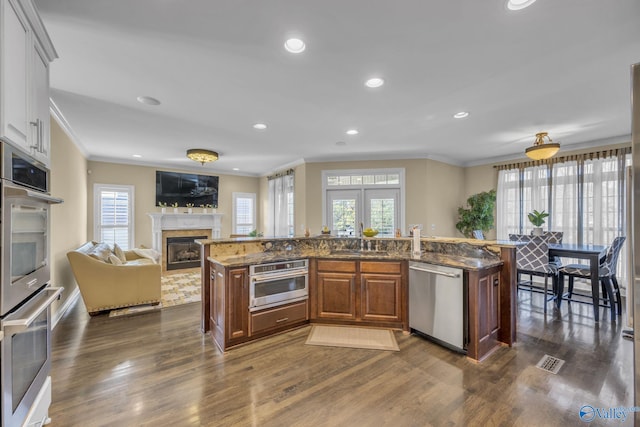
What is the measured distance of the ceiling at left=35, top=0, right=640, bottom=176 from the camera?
6.01 ft

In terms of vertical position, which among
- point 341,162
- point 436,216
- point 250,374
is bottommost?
point 250,374

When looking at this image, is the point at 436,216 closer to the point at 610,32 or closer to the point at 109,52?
the point at 610,32

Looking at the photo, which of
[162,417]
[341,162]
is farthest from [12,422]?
[341,162]

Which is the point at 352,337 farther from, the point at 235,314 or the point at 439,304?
the point at 235,314

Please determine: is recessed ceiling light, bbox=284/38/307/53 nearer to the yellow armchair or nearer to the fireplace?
the yellow armchair

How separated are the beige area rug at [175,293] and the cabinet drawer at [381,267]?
2984 mm

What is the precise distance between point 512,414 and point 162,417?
2456 millimetres

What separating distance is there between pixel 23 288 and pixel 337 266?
8.69ft

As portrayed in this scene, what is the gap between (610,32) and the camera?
202 cm

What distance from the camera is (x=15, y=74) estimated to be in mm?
1394

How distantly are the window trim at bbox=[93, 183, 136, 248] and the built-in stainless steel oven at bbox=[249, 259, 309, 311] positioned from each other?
210 inches

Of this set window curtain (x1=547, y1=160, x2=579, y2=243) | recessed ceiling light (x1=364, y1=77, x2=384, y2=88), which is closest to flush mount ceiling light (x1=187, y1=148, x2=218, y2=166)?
recessed ceiling light (x1=364, y1=77, x2=384, y2=88)

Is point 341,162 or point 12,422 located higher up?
point 341,162

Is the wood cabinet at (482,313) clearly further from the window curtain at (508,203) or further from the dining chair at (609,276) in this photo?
the window curtain at (508,203)
